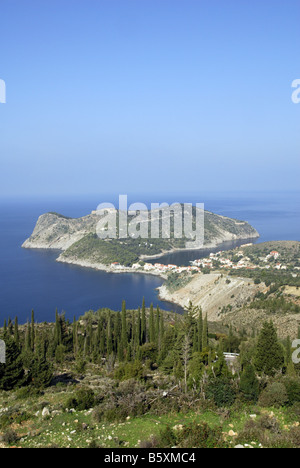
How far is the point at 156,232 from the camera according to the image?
119m

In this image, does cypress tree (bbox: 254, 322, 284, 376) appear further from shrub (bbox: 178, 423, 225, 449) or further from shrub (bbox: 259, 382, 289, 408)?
shrub (bbox: 178, 423, 225, 449)

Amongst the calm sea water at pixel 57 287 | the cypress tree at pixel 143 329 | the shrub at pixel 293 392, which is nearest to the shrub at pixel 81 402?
the shrub at pixel 293 392

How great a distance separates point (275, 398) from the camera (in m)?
12.6

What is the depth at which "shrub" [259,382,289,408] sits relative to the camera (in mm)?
12578

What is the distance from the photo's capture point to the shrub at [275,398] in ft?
41.3

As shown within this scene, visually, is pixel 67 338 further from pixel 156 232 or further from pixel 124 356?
pixel 156 232

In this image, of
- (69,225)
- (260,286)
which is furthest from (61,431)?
(69,225)

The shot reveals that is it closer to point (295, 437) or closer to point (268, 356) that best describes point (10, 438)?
point (295, 437)
